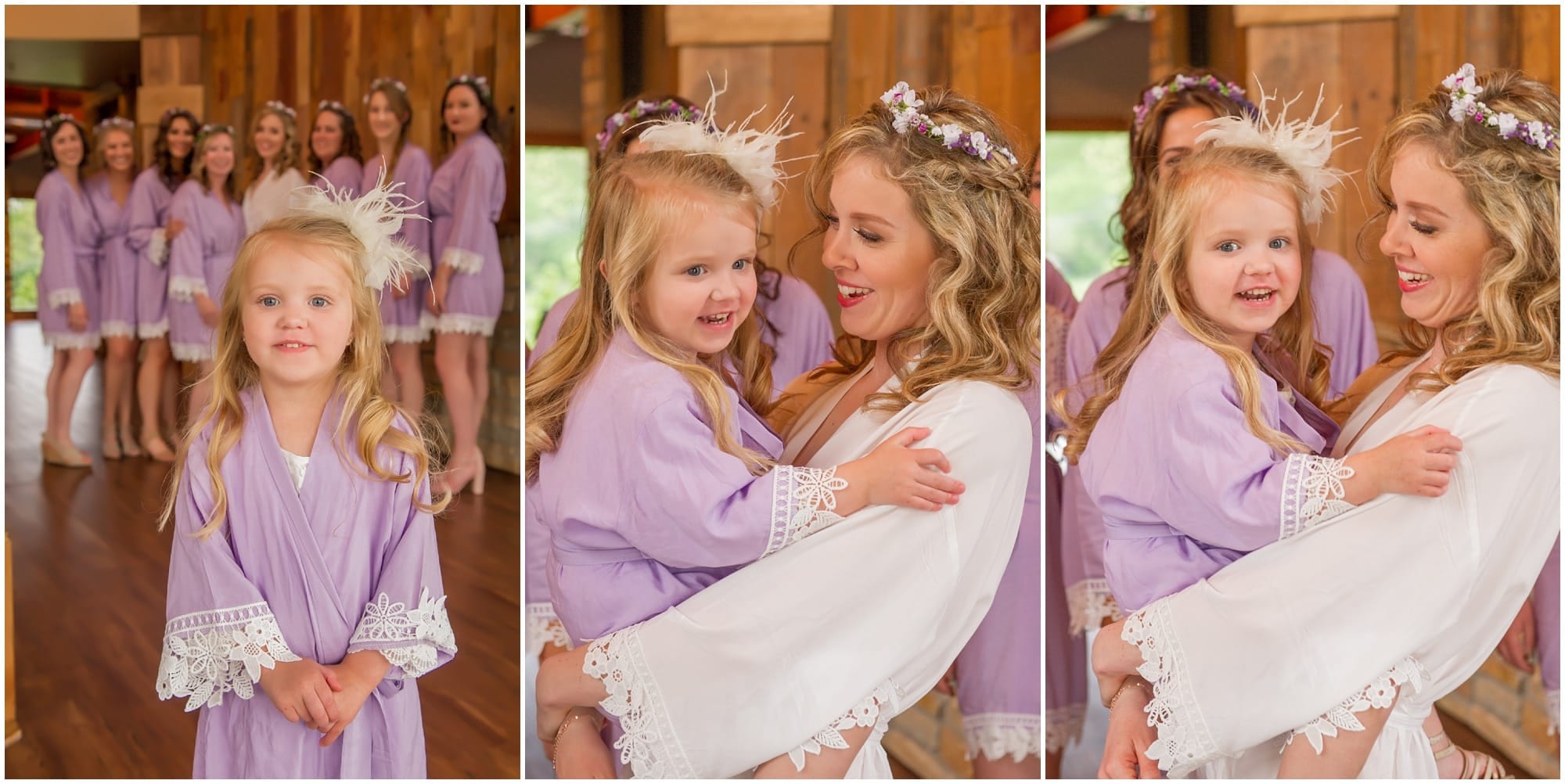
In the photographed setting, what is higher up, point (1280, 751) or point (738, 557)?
point (738, 557)

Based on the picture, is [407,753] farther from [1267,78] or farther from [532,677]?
[1267,78]

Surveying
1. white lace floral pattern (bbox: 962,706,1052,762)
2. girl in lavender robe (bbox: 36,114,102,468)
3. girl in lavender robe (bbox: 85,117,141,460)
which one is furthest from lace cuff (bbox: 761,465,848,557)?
girl in lavender robe (bbox: 36,114,102,468)

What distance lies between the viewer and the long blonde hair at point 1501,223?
2613 mm

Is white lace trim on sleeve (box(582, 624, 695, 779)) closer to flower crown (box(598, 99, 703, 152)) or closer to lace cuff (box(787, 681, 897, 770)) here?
lace cuff (box(787, 681, 897, 770))

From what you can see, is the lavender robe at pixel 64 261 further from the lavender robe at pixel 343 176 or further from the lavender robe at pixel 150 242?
the lavender robe at pixel 343 176

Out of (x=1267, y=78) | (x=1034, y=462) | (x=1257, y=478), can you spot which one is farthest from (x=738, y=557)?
(x=1267, y=78)

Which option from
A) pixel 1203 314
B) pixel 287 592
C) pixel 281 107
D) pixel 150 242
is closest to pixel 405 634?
pixel 287 592

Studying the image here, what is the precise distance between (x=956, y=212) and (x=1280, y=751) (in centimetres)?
124

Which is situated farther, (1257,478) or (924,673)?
(924,673)

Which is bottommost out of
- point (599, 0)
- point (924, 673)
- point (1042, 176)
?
point (924, 673)

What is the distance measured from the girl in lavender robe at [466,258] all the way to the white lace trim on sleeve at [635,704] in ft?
1.52

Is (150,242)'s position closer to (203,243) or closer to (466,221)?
(203,243)

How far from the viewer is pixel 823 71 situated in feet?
9.16

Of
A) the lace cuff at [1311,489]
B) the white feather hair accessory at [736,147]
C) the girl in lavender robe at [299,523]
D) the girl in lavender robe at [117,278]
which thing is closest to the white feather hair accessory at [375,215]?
the girl in lavender robe at [299,523]
